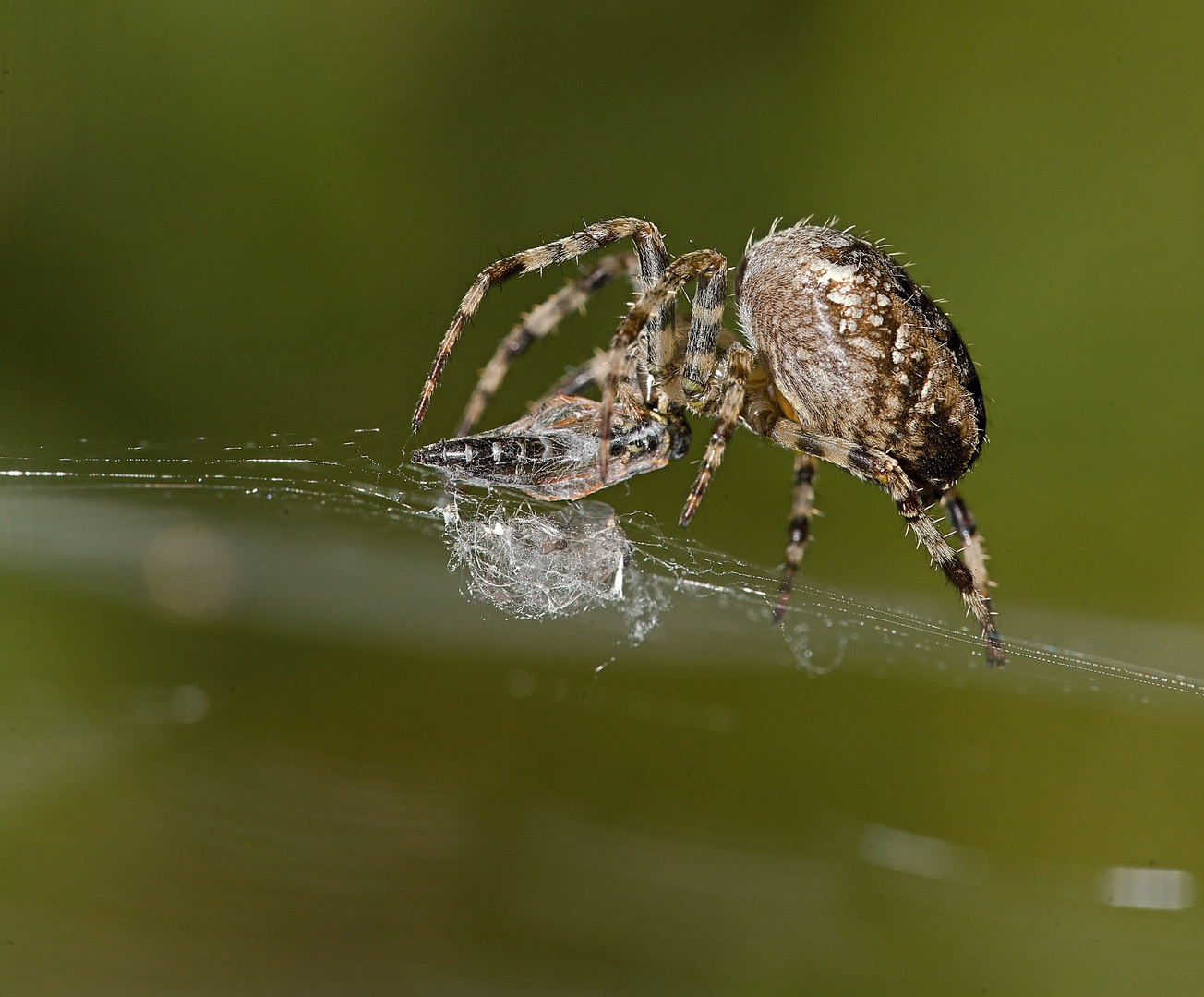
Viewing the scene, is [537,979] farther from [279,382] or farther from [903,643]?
[279,382]

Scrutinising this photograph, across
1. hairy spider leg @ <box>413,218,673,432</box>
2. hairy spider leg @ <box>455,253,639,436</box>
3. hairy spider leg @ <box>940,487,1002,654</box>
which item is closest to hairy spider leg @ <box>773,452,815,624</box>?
hairy spider leg @ <box>940,487,1002,654</box>

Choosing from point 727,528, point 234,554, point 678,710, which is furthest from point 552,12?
point 678,710

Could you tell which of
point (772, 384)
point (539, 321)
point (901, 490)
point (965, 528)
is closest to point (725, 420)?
point (772, 384)

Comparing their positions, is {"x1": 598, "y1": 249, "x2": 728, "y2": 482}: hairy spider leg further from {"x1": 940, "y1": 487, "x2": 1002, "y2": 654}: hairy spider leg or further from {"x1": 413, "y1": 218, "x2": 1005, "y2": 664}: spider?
{"x1": 940, "y1": 487, "x2": 1002, "y2": 654}: hairy spider leg

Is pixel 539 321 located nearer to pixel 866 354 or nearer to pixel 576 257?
pixel 576 257

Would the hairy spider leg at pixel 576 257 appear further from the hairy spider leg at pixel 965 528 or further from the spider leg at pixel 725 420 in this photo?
the hairy spider leg at pixel 965 528

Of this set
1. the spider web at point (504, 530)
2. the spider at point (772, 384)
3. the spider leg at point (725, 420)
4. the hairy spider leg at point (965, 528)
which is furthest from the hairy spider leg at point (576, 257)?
the hairy spider leg at point (965, 528)
